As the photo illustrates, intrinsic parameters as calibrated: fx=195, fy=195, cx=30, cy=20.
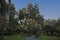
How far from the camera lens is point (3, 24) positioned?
561cm

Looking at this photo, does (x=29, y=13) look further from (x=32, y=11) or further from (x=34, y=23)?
(x=34, y=23)

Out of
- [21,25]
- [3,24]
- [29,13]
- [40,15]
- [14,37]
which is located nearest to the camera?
[3,24]

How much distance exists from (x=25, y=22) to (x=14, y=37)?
1320 mm

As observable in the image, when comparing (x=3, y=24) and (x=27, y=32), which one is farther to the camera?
(x=27, y=32)

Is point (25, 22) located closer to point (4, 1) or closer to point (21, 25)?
point (21, 25)

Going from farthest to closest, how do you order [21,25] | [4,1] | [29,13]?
[21,25]
[29,13]
[4,1]

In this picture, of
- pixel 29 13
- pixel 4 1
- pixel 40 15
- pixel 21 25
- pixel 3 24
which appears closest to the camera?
pixel 4 1

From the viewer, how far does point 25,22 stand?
9836 millimetres

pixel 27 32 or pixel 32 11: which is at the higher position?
pixel 32 11

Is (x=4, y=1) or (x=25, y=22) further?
(x=25, y=22)

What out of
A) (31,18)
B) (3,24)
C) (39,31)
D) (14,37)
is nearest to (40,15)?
(39,31)

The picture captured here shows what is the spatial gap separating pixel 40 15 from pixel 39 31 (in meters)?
0.93

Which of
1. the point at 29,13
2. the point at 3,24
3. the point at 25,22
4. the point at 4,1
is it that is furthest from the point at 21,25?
the point at 4,1

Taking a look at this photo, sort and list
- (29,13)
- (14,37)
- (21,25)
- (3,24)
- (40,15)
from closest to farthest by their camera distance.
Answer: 1. (3,24)
2. (14,37)
3. (29,13)
4. (21,25)
5. (40,15)
